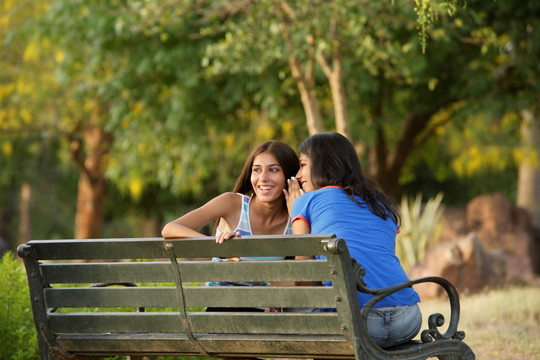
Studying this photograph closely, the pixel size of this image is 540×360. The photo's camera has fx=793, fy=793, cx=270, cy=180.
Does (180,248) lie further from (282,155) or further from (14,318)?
(14,318)

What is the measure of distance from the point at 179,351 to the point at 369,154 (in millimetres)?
10569

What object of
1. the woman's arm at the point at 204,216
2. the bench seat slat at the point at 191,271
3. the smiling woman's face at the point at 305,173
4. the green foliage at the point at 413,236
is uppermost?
the smiling woman's face at the point at 305,173

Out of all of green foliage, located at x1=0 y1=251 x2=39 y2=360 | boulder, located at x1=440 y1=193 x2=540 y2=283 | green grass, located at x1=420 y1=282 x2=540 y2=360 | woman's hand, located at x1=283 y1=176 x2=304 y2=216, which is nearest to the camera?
woman's hand, located at x1=283 y1=176 x2=304 y2=216

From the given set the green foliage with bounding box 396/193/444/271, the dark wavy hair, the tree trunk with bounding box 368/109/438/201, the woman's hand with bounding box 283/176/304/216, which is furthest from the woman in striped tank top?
the tree trunk with bounding box 368/109/438/201

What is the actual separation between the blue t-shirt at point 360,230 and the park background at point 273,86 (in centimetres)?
149

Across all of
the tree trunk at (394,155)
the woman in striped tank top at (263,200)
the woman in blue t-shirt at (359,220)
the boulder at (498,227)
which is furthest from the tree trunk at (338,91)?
the woman in blue t-shirt at (359,220)

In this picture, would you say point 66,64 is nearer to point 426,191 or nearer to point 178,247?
point 178,247

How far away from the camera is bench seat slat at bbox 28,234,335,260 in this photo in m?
3.14

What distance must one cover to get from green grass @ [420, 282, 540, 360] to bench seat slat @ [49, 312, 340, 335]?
2.32 metres

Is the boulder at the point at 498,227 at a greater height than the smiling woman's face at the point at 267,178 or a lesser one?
lesser

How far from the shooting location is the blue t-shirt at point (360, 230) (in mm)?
3471

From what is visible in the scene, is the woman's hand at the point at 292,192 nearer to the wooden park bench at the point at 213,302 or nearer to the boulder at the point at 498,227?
the wooden park bench at the point at 213,302

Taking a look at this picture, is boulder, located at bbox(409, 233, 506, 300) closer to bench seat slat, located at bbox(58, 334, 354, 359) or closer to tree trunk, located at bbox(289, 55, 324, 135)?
tree trunk, located at bbox(289, 55, 324, 135)

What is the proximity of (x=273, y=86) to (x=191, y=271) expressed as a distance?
7.80 m
